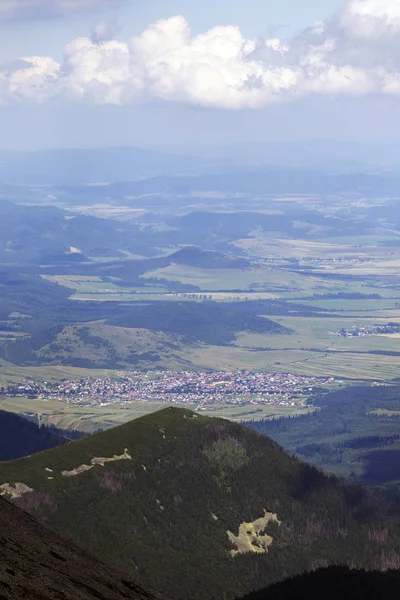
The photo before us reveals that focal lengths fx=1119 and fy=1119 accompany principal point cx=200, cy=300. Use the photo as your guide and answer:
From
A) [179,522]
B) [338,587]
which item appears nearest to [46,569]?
[338,587]

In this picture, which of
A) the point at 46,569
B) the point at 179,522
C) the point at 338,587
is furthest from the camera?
the point at 179,522

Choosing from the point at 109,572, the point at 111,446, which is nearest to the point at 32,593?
the point at 109,572

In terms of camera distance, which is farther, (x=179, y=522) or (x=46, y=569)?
(x=179, y=522)

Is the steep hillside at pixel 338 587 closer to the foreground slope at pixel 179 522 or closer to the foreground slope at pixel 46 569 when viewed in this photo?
the foreground slope at pixel 179 522

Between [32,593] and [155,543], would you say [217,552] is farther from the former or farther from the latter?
[32,593]

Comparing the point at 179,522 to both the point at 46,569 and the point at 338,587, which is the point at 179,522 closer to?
the point at 338,587
